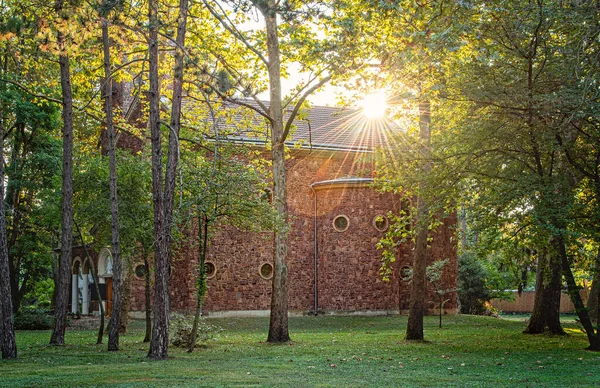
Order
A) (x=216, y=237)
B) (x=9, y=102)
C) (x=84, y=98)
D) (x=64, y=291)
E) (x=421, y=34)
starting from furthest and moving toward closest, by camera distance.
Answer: (x=216, y=237)
(x=9, y=102)
(x=84, y=98)
(x=64, y=291)
(x=421, y=34)

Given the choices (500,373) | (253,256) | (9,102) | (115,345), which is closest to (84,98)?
(9,102)

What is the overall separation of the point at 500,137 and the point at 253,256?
16798 mm

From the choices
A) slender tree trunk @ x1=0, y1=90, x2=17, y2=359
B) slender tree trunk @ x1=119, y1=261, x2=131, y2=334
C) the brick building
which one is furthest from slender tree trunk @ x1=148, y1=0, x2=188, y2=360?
the brick building

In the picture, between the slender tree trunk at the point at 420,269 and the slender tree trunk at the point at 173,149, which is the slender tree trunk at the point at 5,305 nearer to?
the slender tree trunk at the point at 173,149

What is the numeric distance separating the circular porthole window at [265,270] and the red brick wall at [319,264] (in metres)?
0.14

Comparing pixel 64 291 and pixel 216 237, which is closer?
pixel 64 291

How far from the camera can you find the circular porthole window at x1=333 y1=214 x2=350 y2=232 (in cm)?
3078

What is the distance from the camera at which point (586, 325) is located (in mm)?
15469

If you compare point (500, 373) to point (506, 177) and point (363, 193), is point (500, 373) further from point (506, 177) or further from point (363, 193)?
point (363, 193)

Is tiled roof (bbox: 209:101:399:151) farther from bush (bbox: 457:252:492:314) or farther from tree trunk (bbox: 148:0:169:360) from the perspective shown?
tree trunk (bbox: 148:0:169:360)

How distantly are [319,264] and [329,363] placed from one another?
1791cm

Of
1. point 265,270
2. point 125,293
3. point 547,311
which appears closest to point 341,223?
point 265,270

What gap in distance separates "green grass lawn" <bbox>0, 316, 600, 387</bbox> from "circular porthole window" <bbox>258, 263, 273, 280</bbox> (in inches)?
342

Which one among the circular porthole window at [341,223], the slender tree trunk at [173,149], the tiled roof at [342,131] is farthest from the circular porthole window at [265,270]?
the slender tree trunk at [173,149]
